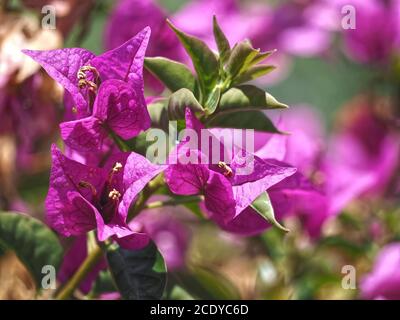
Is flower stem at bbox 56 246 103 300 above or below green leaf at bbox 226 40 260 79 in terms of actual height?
below

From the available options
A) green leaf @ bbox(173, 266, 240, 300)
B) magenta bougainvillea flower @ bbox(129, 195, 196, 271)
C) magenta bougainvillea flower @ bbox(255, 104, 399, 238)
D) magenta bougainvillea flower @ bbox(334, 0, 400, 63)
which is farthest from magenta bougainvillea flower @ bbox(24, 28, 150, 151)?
magenta bougainvillea flower @ bbox(334, 0, 400, 63)

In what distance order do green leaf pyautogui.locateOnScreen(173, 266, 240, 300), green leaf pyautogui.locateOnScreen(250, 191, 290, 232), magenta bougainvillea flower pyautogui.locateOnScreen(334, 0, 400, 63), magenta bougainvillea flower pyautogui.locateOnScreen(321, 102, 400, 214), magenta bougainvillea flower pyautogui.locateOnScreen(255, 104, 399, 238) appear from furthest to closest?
1. magenta bougainvillea flower pyautogui.locateOnScreen(334, 0, 400, 63)
2. magenta bougainvillea flower pyautogui.locateOnScreen(321, 102, 400, 214)
3. green leaf pyautogui.locateOnScreen(173, 266, 240, 300)
4. magenta bougainvillea flower pyautogui.locateOnScreen(255, 104, 399, 238)
5. green leaf pyautogui.locateOnScreen(250, 191, 290, 232)

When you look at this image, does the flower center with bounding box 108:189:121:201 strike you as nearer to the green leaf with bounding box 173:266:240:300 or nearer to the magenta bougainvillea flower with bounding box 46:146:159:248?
the magenta bougainvillea flower with bounding box 46:146:159:248

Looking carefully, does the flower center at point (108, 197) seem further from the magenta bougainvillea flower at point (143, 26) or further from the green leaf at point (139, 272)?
the magenta bougainvillea flower at point (143, 26)

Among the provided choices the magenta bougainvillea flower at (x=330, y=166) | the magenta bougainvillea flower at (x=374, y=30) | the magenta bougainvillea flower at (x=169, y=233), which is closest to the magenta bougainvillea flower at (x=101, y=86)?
the magenta bougainvillea flower at (x=330, y=166)

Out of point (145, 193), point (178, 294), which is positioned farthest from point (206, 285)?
point (145, 193)
